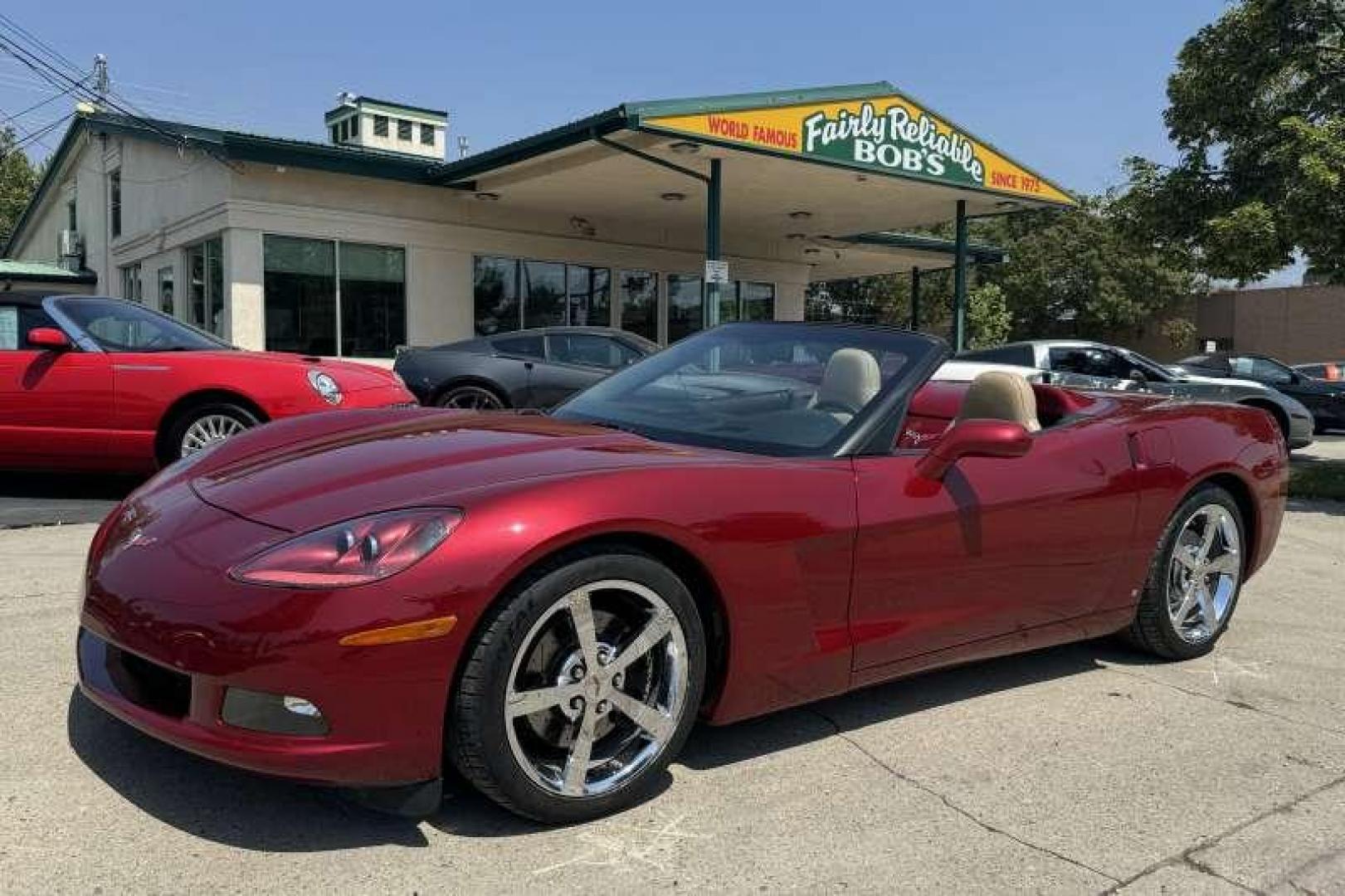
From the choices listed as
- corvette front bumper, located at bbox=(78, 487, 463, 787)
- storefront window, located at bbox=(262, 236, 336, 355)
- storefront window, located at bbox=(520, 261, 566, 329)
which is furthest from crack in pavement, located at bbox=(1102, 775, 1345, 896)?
storefront window, located at bbox=(520, 261, 566, 329)

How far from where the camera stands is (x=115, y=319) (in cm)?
711

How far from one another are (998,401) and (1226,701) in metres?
1.46

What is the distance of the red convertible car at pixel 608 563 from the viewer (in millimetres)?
2367

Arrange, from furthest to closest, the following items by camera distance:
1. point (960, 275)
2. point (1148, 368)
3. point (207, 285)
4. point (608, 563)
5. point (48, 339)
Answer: point (960, 275)
point (207, 285)
point (1148, 368)
point (48, 339)
point (608, 563)

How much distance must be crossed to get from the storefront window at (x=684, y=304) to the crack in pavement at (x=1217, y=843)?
1742 centimetres

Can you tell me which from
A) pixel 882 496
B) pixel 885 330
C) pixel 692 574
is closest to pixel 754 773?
pixel 692 574

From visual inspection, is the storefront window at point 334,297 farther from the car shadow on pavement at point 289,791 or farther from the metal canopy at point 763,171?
the car shadow on pavement at point 289,791

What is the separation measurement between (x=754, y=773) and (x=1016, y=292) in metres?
42.1

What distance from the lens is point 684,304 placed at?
20.6 meters

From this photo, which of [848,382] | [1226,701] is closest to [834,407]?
[848,382]

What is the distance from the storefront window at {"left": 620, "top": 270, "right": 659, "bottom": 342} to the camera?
64.0 ft

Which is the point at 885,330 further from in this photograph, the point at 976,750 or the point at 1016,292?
the point at 1016,292

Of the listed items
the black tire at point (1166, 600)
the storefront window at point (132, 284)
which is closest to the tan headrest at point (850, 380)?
the black tire at point (1166, 600)

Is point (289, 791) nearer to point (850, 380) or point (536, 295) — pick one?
point (850, 380)
